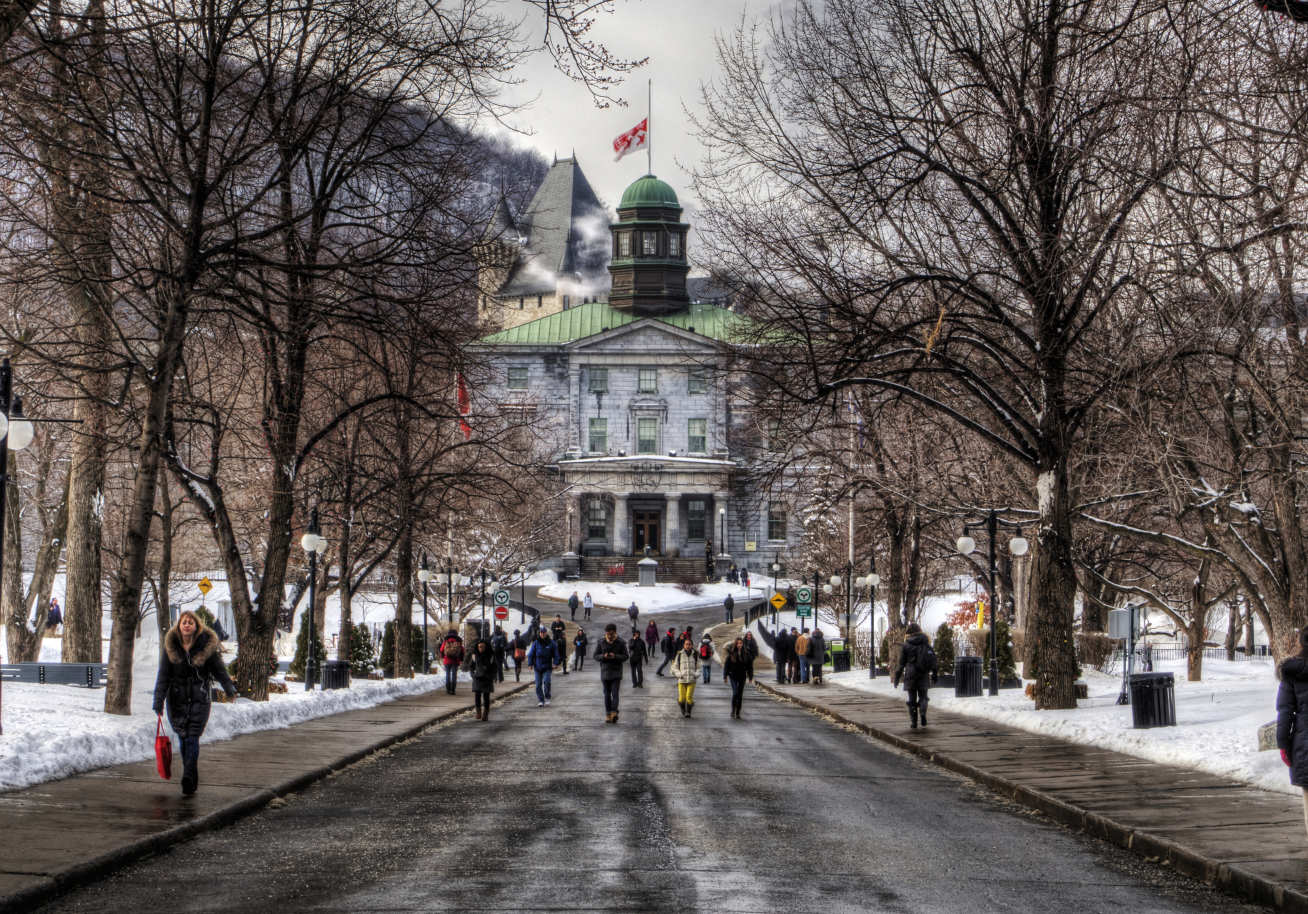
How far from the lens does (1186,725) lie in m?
19.9

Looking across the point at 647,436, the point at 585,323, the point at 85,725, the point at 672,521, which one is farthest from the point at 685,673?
the point at 585,323

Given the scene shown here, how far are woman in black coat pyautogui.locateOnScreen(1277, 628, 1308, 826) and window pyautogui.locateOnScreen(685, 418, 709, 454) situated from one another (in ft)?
330

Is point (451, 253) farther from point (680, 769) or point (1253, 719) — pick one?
point (1253, 719)

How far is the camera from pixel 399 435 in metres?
32.2

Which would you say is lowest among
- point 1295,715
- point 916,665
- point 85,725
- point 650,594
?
point 85,725

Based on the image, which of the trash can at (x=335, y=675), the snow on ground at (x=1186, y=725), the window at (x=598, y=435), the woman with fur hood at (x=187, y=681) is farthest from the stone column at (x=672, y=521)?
the woman with fur hood at (x=187, y=681)

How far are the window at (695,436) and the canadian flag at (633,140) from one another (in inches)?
920

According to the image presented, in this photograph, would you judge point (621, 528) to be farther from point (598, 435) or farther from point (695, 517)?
point (598, 435)

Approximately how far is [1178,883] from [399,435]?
959 inches

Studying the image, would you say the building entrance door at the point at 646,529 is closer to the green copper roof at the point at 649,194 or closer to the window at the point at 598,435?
the window at the point at 598,435

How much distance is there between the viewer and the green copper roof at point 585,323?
110 metres

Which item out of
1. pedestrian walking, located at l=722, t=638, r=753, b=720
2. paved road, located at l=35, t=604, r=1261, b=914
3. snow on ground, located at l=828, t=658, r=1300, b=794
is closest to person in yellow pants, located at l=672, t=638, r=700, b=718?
pedestrian walking, located at l=722, t=638, r=753, b=720

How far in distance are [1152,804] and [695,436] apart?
98.2 m

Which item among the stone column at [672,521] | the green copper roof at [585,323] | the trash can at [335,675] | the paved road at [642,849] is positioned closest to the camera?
the paved road at [642,849]
